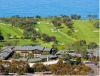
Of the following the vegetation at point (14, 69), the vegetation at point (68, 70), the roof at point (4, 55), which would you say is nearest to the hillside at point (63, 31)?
the roof at point (4, 55)

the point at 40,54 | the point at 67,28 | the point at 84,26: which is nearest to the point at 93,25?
the point at 84,26

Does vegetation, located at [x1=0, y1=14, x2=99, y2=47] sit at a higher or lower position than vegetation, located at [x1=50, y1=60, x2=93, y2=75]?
higher

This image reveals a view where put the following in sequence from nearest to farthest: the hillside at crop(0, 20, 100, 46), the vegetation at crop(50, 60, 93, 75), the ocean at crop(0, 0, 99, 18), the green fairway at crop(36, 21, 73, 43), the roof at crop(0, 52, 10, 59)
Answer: the vegetation at crop(50, 60, 93, 75), the roof at crop(0, 52, 10, 59), the hillside at crop(0, 20, 100, 46), the green fairway at crop(36, 21, 73, 43), the ocean at crop(0, 0, 99, 18)

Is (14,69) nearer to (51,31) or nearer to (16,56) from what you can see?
(16,56)

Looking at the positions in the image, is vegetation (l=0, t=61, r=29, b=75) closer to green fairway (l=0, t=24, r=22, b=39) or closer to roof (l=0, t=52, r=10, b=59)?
roof (l=0, t=52, r=10, b=59)

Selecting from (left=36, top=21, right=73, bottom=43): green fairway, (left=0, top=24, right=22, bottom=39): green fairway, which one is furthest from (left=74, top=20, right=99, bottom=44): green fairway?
(left=0, top=24, right=22, bottom=39): green fairway

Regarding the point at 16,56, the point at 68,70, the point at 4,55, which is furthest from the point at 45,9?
the point at 68,70

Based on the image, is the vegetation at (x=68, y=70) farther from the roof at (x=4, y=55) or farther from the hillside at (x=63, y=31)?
the hillside at (x=63, y=31)

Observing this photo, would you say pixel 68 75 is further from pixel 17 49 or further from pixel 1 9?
pixel 1 9

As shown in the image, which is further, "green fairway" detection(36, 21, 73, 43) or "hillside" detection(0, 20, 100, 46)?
"green fairway" detection(36, 21, 73, 43)

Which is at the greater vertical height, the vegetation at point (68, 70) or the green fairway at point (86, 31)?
the green fairway at point (86, 31)

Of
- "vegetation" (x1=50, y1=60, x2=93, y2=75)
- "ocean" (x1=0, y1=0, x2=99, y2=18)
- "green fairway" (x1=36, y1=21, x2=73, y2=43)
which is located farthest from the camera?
"ocean" (x1=0, y1=0, x2=99, y2=18)

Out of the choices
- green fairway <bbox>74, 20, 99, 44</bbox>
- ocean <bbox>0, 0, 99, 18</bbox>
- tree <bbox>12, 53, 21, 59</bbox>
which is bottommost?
tree <bbox>12, 53, 21, 59</bbox>
